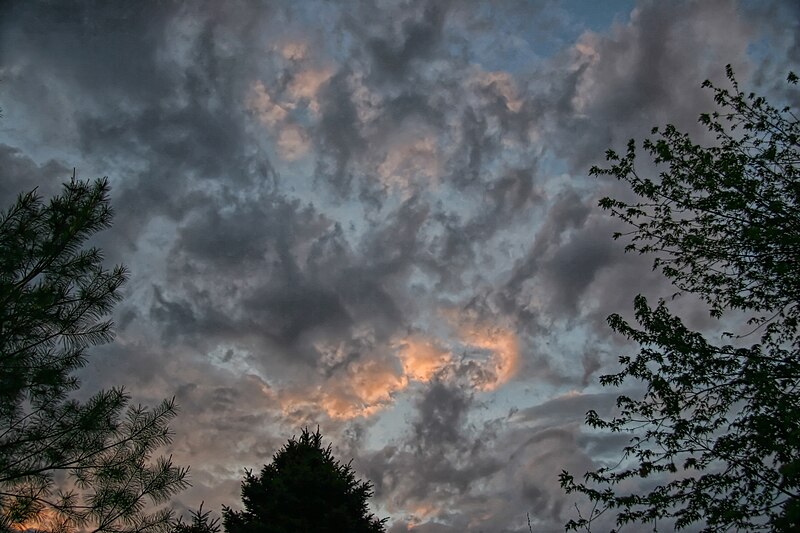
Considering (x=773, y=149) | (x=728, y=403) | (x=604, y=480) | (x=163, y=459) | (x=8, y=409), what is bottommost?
(x=604, y=480)

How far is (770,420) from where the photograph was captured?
7.89 meters

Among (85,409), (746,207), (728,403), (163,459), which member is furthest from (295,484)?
(746,207)

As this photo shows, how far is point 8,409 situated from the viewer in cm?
730

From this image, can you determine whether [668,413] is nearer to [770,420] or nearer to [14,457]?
[770,420]

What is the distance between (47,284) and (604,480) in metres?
10.7

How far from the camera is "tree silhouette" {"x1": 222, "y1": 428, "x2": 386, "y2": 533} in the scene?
1427 centimetres

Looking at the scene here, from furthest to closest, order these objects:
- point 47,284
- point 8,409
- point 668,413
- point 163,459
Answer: point 668,413 < point 163,459 < point 47,284 < point 8,409

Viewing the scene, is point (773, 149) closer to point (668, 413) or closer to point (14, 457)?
point (668, 413)

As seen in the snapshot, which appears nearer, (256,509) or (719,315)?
(719,315)

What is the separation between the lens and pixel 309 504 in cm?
1504

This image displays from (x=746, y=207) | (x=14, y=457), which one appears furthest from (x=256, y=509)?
(x=746, y=207)

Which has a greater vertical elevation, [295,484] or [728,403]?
[295,484]

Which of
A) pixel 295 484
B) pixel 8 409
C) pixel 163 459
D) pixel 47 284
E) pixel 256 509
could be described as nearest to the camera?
pixel 8 409

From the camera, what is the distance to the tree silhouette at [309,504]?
14273 millimetres
